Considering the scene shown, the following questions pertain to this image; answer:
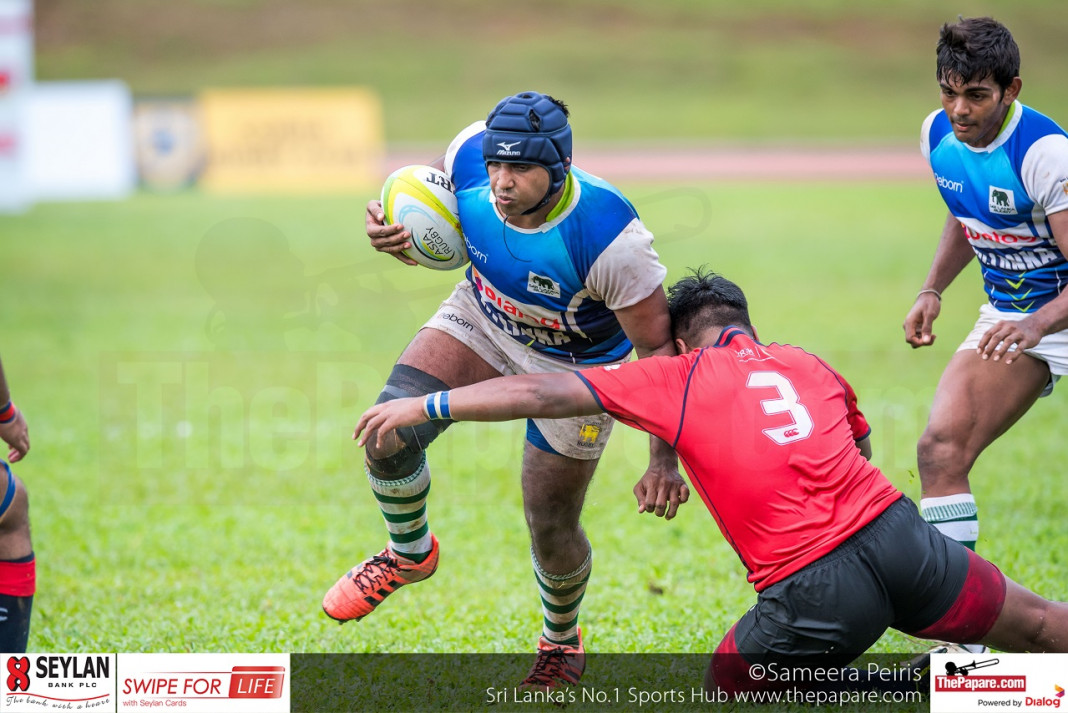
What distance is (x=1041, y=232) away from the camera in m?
4.92

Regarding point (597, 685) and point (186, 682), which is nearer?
point (186, 682)

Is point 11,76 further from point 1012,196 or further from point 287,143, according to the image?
point 1012,196

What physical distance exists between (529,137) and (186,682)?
2.35 m

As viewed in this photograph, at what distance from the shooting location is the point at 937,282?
5414 millimetres

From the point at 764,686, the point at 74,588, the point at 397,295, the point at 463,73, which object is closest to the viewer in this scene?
the point at 764,686

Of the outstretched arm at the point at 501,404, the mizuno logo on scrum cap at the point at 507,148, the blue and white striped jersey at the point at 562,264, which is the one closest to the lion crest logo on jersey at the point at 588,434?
the blue and white striped jersey at the point at 562,264

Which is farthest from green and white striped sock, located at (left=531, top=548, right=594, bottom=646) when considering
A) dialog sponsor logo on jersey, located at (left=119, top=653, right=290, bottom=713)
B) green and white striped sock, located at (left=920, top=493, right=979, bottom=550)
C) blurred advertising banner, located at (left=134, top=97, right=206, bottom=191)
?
blurred advertising banner, located at (left=134, top=97, right=206, bottom=191)

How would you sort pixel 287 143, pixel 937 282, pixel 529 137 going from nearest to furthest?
pixel 529 137, pixel 937 282, pixel 287 143

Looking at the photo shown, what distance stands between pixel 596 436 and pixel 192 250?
51.0ft

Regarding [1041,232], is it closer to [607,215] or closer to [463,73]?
[607,215]

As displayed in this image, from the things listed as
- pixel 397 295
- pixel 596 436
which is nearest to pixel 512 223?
pixel 596 436

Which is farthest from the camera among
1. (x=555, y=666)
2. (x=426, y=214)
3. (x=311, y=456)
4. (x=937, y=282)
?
(x=311, y=456)

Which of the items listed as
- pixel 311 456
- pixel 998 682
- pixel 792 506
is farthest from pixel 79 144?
pixel 998 682

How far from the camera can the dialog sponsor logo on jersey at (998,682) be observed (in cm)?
405
